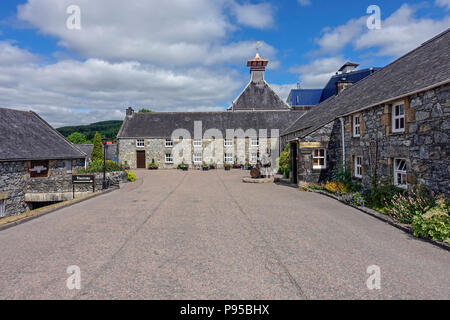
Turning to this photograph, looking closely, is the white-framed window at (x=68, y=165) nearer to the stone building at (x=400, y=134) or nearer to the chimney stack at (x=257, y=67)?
the stone building at (x=400, y=134)

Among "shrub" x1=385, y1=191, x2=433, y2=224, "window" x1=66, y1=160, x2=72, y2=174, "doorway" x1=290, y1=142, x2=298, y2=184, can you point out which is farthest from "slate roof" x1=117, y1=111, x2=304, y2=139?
"shrub" x1=385, y1=191, x2=433, y2=224

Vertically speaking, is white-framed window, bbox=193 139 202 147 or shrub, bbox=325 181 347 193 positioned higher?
white-framed window, bbox=193 139 202 147

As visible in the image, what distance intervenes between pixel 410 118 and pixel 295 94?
42.3m

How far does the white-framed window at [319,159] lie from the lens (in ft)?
50.8

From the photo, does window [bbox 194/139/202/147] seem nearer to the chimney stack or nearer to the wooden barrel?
the wooden barrel

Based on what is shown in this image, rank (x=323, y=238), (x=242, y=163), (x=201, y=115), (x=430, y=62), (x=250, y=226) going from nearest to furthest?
(x=323, y=238)
(x=250, y=226)
(x=430, y=62)
(x=242, y=163)
(x=201, y=115)

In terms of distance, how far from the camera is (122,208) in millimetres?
10531

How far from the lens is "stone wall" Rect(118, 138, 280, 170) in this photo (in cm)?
3253

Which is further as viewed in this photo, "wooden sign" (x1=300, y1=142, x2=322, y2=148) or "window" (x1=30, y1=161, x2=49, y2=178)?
"window" (x1=30, y1=161, x2=49, y2=178)

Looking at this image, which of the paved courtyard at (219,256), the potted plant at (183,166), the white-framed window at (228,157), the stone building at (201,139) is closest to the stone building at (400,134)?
the paved courtyard at (219,256)

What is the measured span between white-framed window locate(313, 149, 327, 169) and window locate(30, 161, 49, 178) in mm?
18012

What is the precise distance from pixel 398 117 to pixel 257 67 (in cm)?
3400
